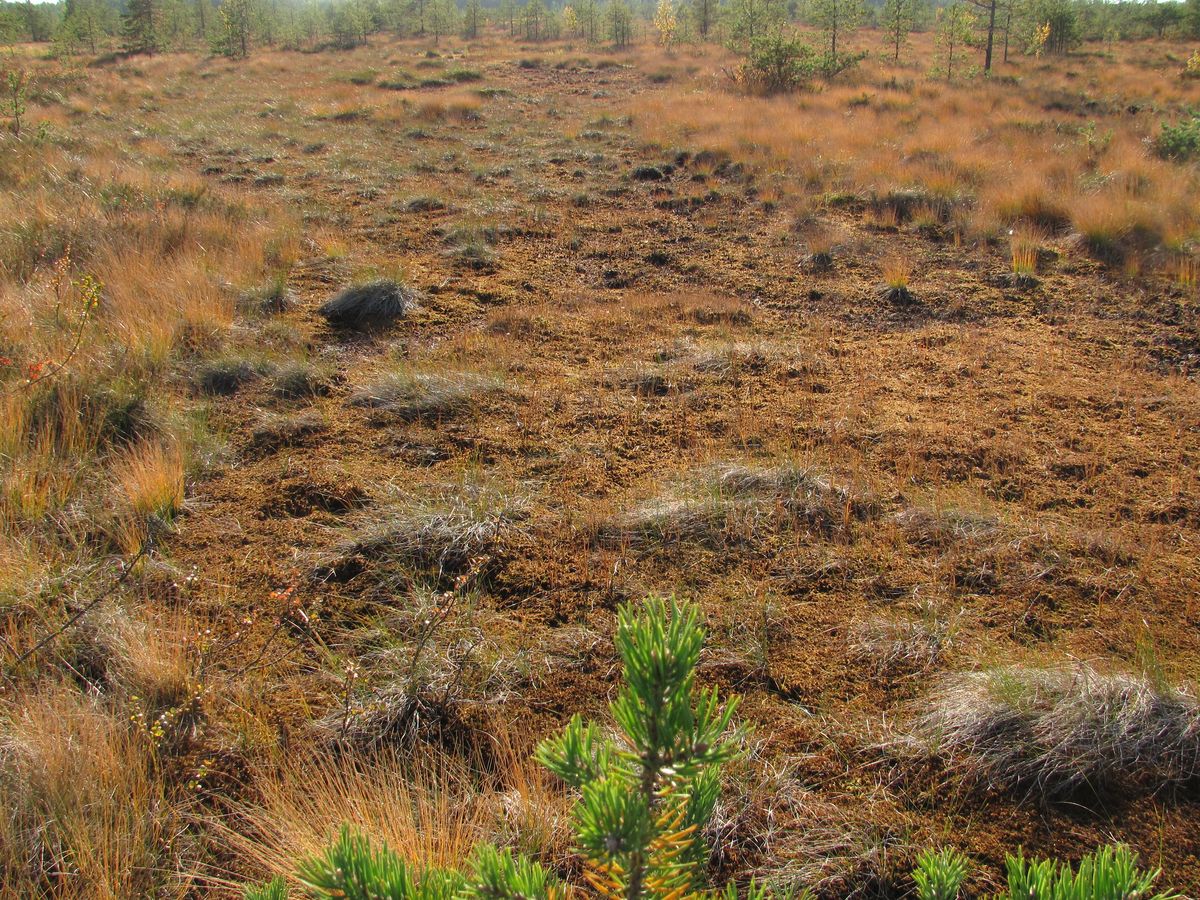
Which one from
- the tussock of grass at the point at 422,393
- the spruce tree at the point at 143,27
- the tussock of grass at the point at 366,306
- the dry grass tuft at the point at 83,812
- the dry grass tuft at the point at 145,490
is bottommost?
the dry grass tuft at the point at 83,812

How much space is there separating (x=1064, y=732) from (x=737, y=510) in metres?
1.41

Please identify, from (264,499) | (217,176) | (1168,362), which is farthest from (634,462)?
(217,176)

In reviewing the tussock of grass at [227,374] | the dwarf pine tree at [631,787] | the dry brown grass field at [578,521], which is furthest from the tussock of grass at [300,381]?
the dwarf pine tree at [631,787]

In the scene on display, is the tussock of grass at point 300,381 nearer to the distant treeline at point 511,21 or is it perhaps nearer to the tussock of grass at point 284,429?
the tussock of grass at point 284,429

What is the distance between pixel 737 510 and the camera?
3.06 meters

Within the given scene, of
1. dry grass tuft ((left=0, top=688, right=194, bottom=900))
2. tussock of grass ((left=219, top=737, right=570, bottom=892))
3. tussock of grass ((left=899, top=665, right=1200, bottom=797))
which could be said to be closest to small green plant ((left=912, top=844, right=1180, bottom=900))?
tussock of grass ((left=219, top=737, right=570, bottom=892))

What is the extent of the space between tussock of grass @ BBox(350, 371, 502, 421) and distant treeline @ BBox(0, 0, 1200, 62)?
22.5 meters

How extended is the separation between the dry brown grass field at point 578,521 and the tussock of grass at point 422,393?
0.03m

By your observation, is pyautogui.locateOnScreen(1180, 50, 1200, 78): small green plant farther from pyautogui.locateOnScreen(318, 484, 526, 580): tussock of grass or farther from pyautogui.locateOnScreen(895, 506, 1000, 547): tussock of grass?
pyautogui.locateOnScreen(318, 484, 526, 580): tussock of grass

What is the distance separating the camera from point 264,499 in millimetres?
3209

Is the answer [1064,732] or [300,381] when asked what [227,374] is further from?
[1064,732]

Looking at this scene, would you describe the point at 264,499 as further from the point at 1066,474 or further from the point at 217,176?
the point at 217,176

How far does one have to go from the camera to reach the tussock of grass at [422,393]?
3977 mm

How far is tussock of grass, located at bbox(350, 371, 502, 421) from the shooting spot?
3.98 m
